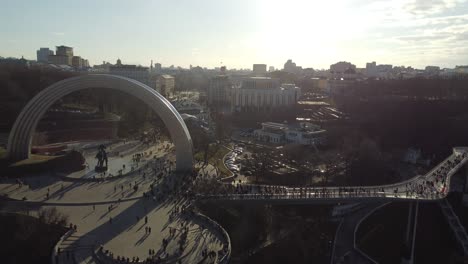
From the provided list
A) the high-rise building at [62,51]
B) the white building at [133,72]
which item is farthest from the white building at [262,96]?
the high-rise building at [62,51]

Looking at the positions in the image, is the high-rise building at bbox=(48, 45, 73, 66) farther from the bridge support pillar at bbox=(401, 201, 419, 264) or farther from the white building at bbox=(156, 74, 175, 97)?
the bridge support pillar at bbox=(401, 201, 419, 264)

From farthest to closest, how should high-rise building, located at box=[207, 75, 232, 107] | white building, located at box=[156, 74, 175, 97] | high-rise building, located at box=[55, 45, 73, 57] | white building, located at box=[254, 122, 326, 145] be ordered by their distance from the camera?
high-rise building, located at box=[55, 45, 73, 57] < white building, located at box=[156, 74, 175, 97] < high-rise building, located at box=[207, 75, 232, 107] < white building, located at box=[254, 122, 326, 145]

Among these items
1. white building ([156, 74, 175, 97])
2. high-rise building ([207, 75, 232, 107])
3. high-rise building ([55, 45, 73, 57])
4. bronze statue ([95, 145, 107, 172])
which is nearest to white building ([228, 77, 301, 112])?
high-rise building ([207, 75, 232, 107])

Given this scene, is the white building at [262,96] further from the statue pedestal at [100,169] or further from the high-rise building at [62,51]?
the high-rise building at [62,51]

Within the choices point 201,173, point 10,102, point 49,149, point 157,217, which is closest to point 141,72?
point 10,102

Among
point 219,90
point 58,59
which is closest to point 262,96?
point 219,90
